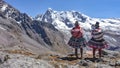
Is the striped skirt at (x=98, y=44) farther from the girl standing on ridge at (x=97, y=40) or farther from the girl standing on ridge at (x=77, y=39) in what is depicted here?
the girl standing on ridge at (x=77, y=39)

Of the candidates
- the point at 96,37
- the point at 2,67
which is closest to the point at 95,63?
the point at 96,37

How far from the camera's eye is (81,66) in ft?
100

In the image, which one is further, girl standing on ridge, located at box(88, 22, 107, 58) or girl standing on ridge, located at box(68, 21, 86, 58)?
girl standing on ridge, located at box(68, 21, 86, 58)

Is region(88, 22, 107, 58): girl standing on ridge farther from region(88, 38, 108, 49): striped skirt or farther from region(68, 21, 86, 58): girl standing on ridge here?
region(68, 21, 86, 58): girl standing on ridge

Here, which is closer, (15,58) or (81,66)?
(15,58)

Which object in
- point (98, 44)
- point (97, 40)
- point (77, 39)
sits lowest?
point (98, 44)

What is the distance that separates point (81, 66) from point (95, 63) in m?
2.30

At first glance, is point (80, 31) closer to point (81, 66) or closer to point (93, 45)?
point (93, 45)

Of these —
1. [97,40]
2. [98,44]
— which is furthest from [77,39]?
[98,44]

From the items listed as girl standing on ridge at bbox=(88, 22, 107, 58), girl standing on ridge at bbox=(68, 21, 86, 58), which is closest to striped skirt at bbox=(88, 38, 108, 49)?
girl standing on ridge at bbox=(88, 22, 107, 58)

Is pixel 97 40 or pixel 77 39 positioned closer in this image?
pixel 97 40

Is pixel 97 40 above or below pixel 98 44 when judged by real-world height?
above

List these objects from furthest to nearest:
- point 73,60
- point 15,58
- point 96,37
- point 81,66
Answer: point 96,37, point 73,60, point 81,66, point 15,58

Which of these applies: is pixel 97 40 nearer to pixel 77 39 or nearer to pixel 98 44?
pixel 98 44
